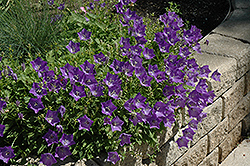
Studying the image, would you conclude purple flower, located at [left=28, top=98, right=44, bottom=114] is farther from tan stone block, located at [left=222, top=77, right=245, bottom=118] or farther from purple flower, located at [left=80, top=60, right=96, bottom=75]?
tan stone block, located at [left=222, top=77, right=245, bottom=118]

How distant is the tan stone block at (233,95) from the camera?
252 centimetres

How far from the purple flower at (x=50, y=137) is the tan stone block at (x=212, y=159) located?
1401mm

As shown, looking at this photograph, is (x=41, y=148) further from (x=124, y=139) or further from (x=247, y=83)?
(x=247, y=83)

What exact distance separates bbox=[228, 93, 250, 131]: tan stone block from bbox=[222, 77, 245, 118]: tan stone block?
0.07 m

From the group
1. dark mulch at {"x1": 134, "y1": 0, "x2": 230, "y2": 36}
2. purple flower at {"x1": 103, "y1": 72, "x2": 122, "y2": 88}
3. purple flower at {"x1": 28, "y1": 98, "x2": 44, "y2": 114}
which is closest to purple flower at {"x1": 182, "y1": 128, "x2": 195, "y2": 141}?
purple flower at {"x1": 103, "y1": 72, "x2": 122, "y2": 88}

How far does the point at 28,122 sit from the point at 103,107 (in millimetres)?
474

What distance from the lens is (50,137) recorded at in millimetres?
1662

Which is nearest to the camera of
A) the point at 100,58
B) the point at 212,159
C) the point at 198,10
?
the point at 100,58

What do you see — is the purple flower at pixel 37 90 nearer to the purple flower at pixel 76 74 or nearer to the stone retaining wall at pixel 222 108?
the purple flower at pixel 76 74

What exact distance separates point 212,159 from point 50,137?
5.28ft

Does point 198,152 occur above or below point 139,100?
below

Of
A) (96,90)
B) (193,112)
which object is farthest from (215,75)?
(96,90)

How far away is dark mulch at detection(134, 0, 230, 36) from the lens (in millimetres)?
3463

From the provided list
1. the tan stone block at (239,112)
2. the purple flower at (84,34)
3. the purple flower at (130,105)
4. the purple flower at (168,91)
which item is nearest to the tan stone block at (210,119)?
the tan stone block at (239,112)
